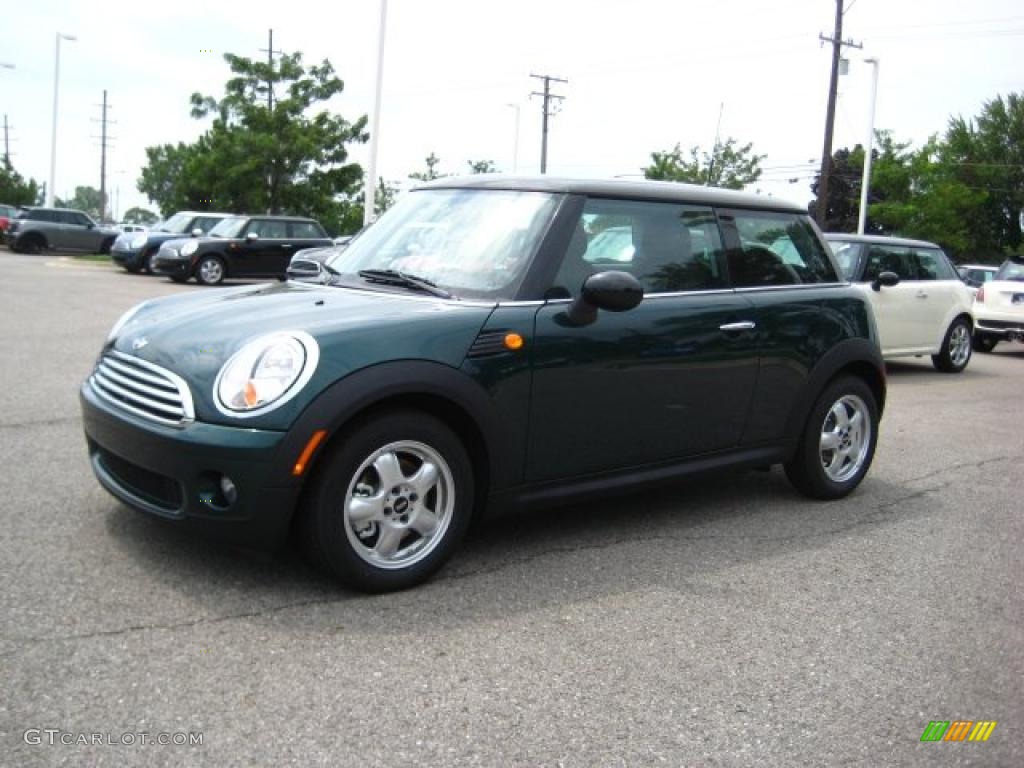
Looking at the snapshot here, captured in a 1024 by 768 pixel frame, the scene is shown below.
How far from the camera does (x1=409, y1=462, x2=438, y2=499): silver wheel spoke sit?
3.58 meters

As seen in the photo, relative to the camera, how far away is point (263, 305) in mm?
3904

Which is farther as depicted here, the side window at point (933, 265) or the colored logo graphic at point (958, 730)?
the side window at point (933, 265)

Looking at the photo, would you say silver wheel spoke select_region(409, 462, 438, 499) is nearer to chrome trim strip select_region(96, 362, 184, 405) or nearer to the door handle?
chrome trim strip select_region(96, 362, 184, 405)

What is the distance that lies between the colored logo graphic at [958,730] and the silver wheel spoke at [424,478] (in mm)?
1852

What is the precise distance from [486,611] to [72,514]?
201 centimetres

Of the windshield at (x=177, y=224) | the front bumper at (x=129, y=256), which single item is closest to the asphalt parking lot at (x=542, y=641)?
the front bumper at (x=129, y=256)

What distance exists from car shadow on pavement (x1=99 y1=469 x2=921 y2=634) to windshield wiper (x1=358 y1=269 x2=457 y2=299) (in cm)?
107

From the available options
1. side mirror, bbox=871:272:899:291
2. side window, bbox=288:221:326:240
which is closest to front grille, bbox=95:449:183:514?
side mirror, bbox=871:272:899:291

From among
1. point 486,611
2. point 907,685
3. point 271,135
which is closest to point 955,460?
point 907,685

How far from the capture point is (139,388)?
11.7 ft

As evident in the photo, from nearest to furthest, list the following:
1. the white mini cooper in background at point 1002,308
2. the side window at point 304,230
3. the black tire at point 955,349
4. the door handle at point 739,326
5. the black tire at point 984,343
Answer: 1. the door handle at point 739,326
2. the black tire at point 955,349
3. the white mini cooper in background at point 1002,308
4. the black tire at point 984,343
5. the side window at point 304,230

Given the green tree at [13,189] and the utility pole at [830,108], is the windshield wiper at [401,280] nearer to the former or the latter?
the utility pole at [830,108]

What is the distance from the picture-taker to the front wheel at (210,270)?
19094 millimetres

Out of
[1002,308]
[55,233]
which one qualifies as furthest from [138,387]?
[55,233]
